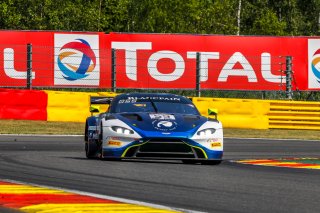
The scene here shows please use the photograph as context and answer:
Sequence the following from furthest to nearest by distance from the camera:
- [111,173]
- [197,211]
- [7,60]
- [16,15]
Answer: [16,15]
[7,60]
[111,173]
[197,211]

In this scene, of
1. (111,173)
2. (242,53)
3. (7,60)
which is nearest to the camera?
(111,173)

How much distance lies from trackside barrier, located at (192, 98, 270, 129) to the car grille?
1167 cm

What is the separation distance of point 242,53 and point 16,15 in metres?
19.8

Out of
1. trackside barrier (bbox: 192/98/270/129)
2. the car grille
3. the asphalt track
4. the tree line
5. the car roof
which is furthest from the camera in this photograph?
the tree line

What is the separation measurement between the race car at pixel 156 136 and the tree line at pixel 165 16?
3319 cm

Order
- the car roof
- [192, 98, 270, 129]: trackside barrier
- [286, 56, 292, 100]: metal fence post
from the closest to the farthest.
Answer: the car roof → [192, 98, 270, 129]: trackside barrier → [286, 56, 292, 100]: metal fence post

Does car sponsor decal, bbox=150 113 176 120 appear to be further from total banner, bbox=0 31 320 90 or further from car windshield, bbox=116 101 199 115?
total banner, bbox=0 31 320 90

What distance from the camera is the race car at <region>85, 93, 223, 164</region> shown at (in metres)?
14.8

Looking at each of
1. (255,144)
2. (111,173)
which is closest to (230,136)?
(255,144)

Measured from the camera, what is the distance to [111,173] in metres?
13.0

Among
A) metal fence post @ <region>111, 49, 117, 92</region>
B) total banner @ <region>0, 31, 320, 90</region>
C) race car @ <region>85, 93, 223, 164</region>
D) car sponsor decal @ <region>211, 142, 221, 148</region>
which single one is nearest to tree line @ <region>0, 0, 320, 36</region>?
total banner @ <region>0, 31, 320, 90</region>

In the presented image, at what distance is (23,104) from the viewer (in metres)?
26.2

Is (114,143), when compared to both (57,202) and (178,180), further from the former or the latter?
(57,202)

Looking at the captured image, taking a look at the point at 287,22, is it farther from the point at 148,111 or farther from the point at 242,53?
the point at 148,111
